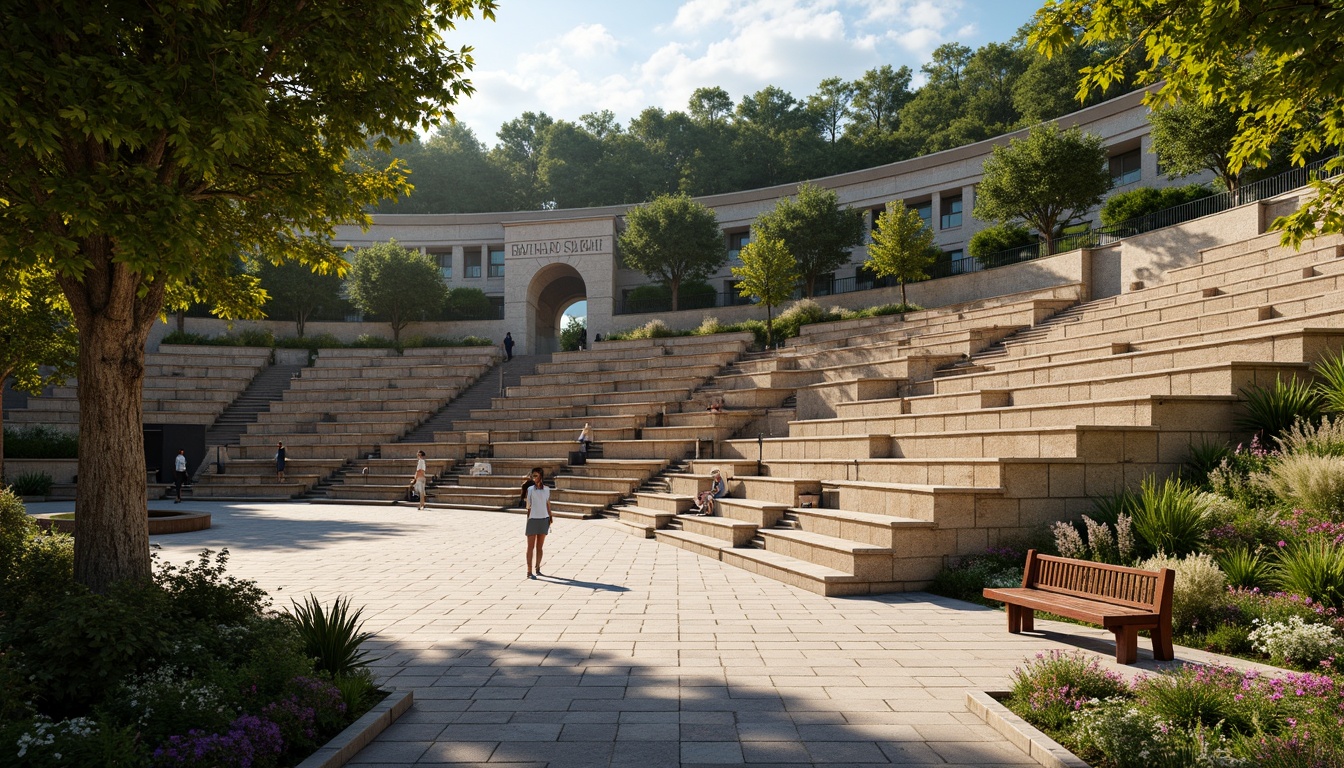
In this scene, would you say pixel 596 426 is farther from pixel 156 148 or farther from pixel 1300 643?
pixel 1300 643

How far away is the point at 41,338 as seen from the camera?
61.7ft

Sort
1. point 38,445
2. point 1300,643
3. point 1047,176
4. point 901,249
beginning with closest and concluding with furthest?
point 1300,643 < point 38,445 < point 1047,176 < point 901,249

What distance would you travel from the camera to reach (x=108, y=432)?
689 cm

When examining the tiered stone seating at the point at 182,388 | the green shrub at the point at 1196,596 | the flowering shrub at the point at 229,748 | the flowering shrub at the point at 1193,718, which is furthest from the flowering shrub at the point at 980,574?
the tiered stone seating at the point at 182,388

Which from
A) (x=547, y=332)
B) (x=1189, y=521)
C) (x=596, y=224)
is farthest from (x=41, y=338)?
(x=547, y=332)

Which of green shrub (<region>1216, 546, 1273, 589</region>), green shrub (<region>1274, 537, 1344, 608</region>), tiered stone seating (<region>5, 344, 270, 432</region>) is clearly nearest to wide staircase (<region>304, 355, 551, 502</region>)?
tiered stone seating (<region>5, 344, 270, 432</region>)

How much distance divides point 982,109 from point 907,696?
193 feet

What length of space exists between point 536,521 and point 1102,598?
7.87 metres

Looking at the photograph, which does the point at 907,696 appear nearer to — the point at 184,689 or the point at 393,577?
the point at 184,689

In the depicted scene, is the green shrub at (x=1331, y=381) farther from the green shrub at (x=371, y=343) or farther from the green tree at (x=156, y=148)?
the green shrub at (x=371, y=343)

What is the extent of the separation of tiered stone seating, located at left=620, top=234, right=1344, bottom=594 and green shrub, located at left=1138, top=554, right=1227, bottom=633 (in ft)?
8.83

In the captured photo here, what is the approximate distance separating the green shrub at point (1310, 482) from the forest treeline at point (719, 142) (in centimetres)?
5019

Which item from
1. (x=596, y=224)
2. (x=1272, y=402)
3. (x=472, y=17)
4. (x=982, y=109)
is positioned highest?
(x=982, y=109)

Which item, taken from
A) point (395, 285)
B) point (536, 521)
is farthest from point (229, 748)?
point (395, 285)
